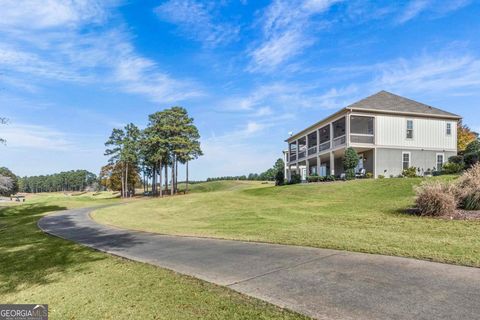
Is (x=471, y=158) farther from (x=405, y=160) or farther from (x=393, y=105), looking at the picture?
(x=393, y=105)

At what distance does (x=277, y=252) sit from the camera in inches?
281

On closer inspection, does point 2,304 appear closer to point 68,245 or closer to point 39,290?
point 39,290

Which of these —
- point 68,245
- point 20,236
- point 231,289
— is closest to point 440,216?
point 231,289

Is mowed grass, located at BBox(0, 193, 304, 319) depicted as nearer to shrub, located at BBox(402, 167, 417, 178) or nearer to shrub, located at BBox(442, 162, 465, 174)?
shrub, located at BBox(442, 162, 465, 174)

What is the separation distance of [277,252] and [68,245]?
7.00 meters

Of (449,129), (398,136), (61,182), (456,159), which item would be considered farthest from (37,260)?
(61,182)

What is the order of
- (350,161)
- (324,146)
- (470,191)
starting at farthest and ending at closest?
(324,146), (350,161), (470,191)

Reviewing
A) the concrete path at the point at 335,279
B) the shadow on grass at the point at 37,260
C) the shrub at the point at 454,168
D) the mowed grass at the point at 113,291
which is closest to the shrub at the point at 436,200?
the concrete path at the point at 335,279

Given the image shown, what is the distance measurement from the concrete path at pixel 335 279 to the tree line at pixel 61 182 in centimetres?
15466

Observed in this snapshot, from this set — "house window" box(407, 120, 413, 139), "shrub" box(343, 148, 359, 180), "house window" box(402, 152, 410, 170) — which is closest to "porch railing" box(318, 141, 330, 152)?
"shrub" box(343, 148, 359, 180)

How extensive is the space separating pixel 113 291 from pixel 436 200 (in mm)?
10322

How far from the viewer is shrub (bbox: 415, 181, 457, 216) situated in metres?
10.7

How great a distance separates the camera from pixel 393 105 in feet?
95.3

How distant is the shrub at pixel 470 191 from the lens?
11.2m
